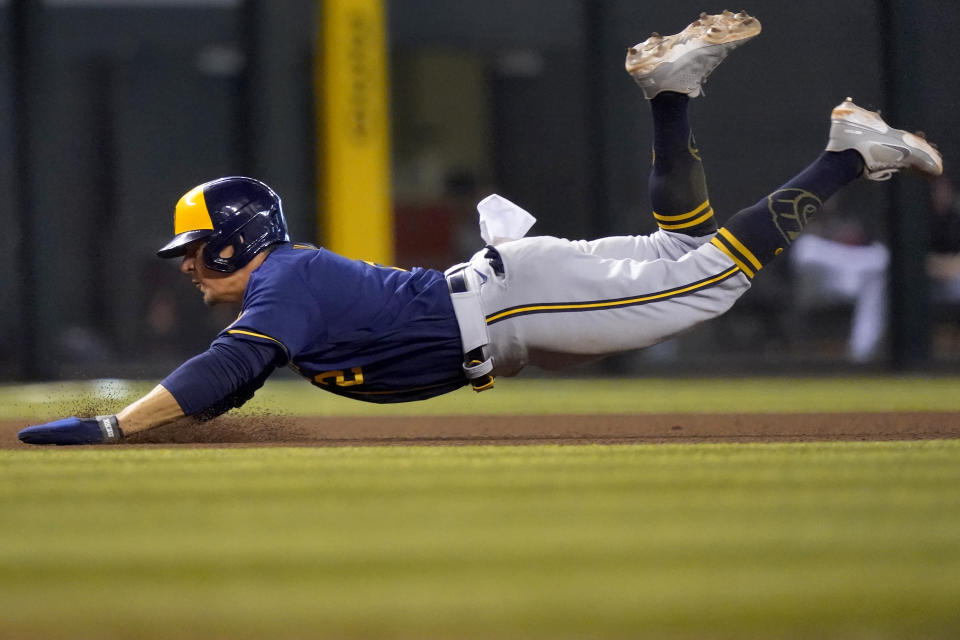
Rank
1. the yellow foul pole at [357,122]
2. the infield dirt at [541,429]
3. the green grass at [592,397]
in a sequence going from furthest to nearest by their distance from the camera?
the yellow foul pole at [357,122] → the green grass at [592,397] → the infield dirt at [541,429]

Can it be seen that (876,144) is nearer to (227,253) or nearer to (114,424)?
(227,253)

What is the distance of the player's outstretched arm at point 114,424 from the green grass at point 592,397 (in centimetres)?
76

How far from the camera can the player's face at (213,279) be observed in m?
2.85

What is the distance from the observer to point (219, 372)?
251 cm

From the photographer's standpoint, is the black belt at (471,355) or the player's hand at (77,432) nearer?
the player's hand at (77,432)

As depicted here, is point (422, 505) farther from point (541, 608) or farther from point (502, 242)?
point (502, 242)

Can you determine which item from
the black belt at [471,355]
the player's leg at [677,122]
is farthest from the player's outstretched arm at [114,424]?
the player's leg at [677,122]

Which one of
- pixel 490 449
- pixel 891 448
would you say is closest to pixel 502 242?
pixel 490 449

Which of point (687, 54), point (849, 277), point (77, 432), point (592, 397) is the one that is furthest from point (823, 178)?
point (849, 277)

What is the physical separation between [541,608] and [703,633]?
0.20 meters

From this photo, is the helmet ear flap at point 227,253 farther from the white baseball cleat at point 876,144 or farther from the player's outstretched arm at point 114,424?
the white baseball cleat at point 876,144

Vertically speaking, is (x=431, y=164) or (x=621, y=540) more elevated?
(x=431, y=164)

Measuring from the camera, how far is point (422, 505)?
1719 mm

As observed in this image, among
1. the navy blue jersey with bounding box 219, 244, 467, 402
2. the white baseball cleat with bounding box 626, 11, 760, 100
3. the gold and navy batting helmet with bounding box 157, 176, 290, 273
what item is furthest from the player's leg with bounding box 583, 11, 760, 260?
the gold and navy batting helmet with bounding box 157, 176, 290, 273
